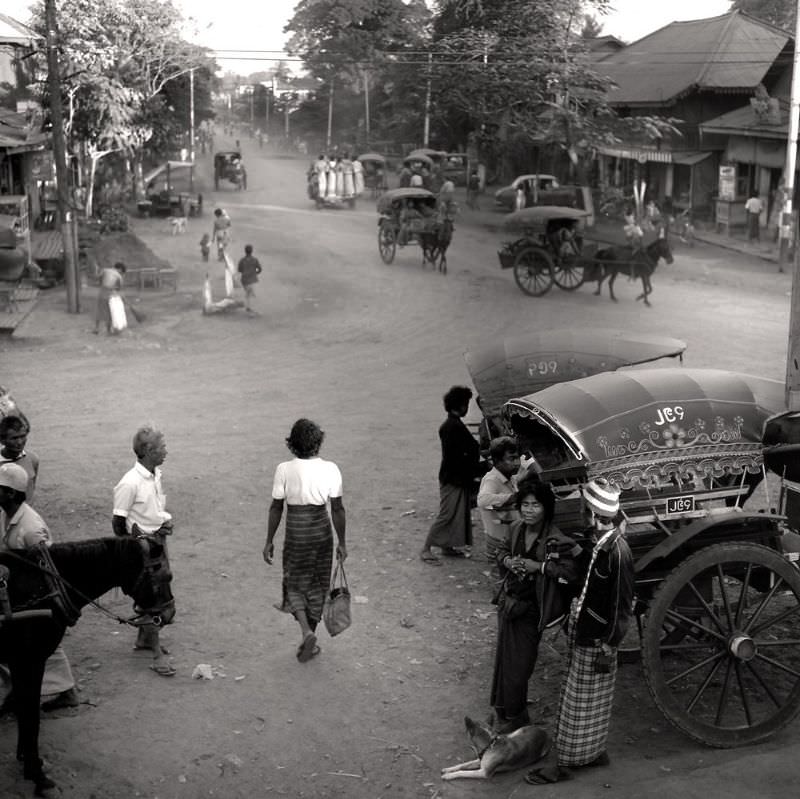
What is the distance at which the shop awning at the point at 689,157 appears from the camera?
3366 cm

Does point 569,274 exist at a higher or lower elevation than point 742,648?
higher

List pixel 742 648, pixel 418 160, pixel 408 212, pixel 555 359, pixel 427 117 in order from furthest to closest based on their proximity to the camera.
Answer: pixel 427 117
pixel 418 160
pixel 408 212
pixel 555 359
pixel 742 648

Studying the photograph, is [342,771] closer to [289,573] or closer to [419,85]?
[289,573]

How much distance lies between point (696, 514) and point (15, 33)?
89.0 ft

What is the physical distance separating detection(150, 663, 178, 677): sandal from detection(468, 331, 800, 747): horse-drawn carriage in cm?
258

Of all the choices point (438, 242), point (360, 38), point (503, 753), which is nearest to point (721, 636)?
point (503, 753)

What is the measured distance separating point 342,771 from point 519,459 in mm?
2846

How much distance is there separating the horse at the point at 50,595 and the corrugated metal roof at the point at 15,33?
908 inches

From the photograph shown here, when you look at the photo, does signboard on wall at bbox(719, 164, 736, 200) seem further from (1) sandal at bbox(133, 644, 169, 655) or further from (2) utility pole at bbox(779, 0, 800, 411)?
(1) sandal at bbox(133, 644, 169, 655)

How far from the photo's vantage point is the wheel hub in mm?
5719

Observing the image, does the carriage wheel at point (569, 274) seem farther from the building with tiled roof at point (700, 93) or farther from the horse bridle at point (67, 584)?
the horse bridle at point (67, 584)

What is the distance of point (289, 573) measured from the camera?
6.89 metres

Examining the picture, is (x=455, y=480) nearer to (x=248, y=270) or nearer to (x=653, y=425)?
(x=653, y=425)

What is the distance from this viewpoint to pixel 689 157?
34188mm
